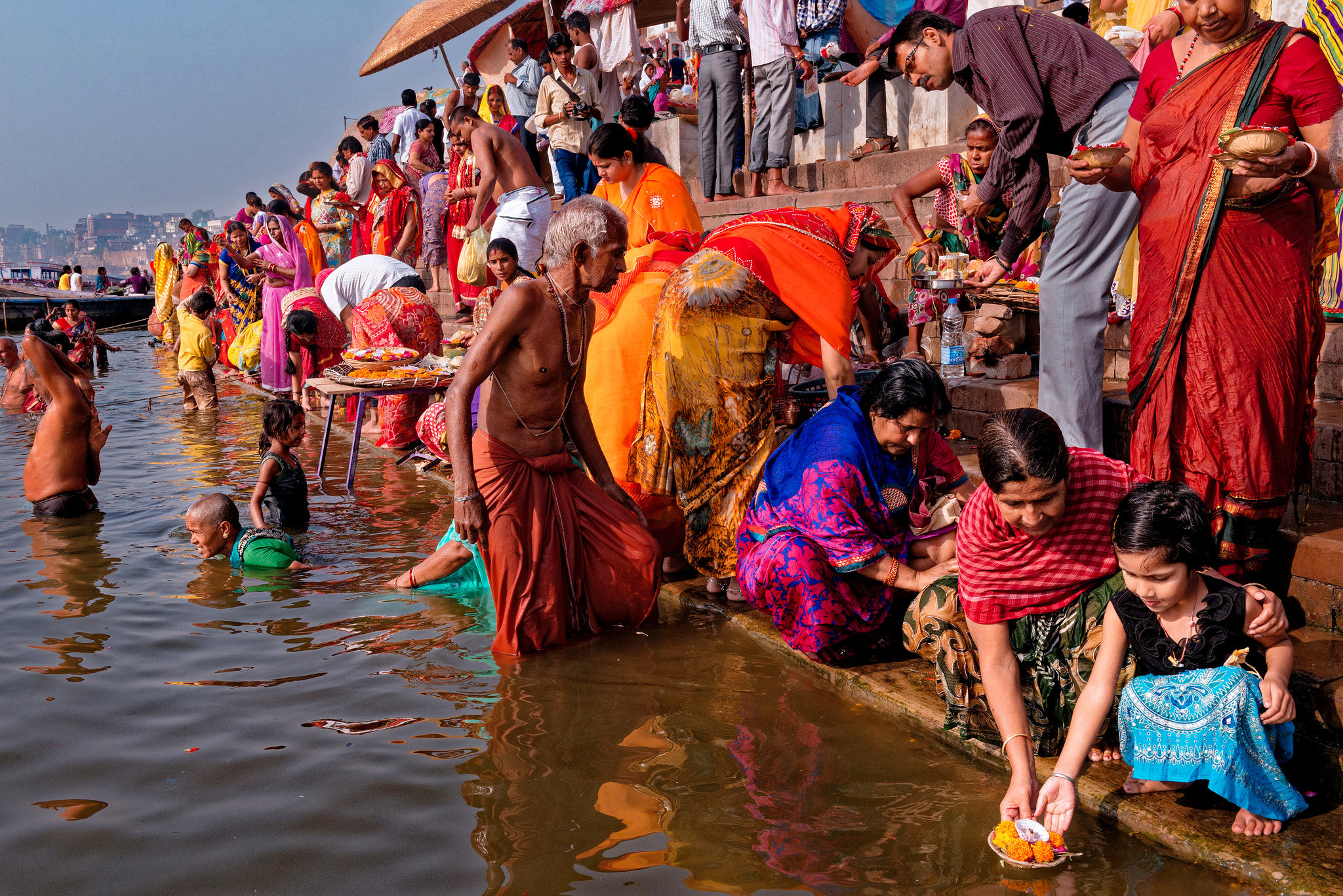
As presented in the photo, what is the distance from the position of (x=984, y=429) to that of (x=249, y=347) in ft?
37.3

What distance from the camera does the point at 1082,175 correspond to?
10.3 feet

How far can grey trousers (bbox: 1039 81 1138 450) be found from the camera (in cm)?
369

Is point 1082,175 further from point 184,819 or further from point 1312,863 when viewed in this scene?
point 184,819

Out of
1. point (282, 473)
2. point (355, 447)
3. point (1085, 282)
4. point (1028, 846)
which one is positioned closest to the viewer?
point (1028, 846)

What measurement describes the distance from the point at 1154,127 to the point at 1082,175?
0.27 m

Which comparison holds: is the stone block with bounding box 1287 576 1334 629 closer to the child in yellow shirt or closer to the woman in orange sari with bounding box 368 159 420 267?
the woman in orange sari with bounding box 368 159 420 267

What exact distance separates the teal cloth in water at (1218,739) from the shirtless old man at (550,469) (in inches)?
81.9

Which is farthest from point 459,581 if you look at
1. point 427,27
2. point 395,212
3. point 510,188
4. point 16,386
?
point 427,27

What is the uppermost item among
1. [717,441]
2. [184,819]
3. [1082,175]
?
[1082,175]

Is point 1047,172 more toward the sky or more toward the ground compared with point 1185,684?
more toward the sky

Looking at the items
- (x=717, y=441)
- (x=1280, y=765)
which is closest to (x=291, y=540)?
(x=717, y=441)

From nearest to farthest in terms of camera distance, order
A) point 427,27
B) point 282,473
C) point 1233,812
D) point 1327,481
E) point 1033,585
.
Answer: point 1233,812, point 1033,585, point 1327,481, point 282,473, point 427,27

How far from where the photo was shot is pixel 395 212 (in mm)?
11430

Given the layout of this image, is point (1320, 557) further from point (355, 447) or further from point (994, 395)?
point (355, 447)
